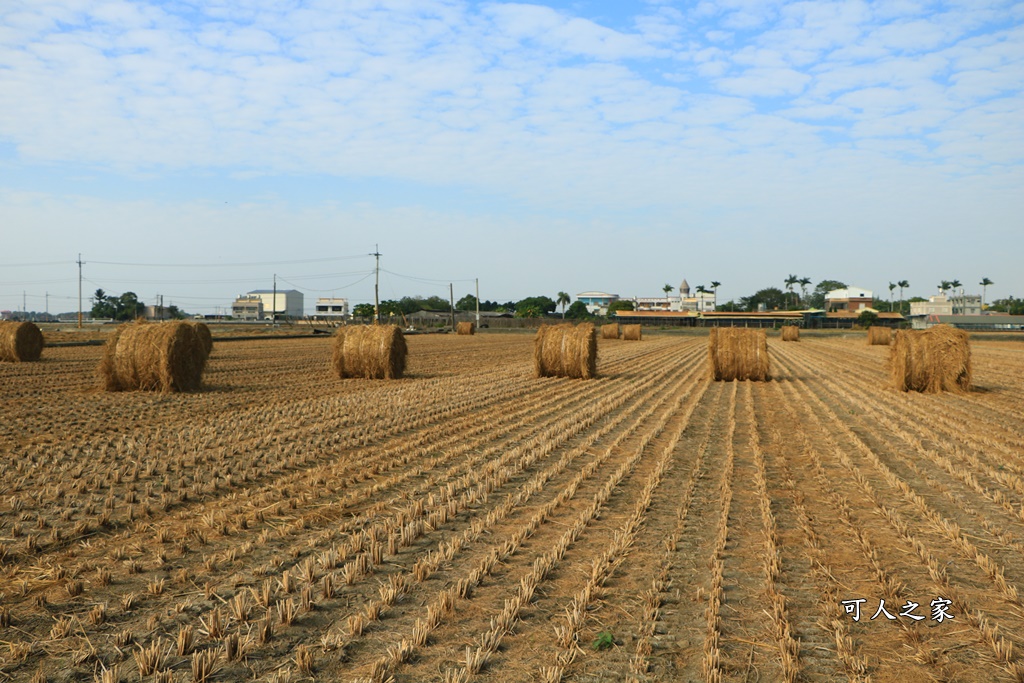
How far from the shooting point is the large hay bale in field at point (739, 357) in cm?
2050

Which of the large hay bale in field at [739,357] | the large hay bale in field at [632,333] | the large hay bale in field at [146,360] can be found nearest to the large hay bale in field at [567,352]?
the large hay bale in field at [739,357]

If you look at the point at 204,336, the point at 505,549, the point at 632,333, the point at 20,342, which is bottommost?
the point at 505,549

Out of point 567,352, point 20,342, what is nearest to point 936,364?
point 567,352

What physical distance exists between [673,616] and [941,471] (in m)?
5.82

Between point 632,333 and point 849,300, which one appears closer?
point 632,333

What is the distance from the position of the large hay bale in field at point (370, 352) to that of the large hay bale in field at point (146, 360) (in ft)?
15.2

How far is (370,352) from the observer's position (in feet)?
66.5

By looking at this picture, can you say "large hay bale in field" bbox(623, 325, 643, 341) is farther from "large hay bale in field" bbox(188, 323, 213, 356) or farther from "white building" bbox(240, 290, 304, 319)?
"white building" bbox(240, 290, 304, 319)

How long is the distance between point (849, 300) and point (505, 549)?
534ft

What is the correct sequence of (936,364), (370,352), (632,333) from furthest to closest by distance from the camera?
(632,333) → (370,352) → (936,364)

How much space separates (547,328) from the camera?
21.8 meters

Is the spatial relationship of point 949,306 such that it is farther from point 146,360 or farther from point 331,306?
point 146,360

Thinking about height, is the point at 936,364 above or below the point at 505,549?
above

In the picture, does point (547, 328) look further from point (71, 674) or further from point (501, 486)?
point (71, 674)
